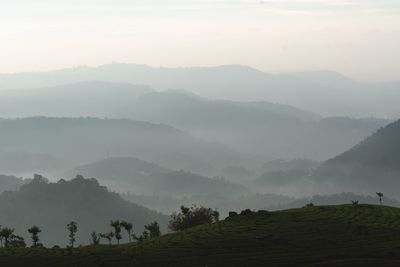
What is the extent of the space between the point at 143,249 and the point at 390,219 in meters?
49.2

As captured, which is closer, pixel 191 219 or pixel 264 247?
pixel 264 247

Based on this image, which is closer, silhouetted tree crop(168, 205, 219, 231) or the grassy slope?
the grassy slope

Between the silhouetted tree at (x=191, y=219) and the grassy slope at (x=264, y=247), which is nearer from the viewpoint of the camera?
the grassy slope at (x=264, y=247)

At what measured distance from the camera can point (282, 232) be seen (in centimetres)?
9900

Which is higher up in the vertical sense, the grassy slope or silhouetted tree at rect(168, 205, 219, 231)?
silhouetted tree at rect(168, 205, 219, 231)

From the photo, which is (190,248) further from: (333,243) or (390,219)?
(390,219)

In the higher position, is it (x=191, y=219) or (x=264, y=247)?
(x=191, y=219)

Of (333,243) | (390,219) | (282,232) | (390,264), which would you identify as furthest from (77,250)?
(390,219)

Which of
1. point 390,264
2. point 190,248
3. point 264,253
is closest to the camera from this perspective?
→ point 390,264

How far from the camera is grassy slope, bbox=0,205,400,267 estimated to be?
264ft

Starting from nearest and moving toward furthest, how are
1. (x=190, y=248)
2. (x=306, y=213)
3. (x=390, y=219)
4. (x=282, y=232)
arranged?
1. (x=190, y=248)
2. (x=282, y=232)
3. (x=390, y=219)
4. (x=306, y=213)

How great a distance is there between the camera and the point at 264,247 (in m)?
89.6

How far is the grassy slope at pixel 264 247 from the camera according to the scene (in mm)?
80562

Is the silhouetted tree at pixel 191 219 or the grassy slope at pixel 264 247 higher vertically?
the silhouetted tree at pixel 191 219
